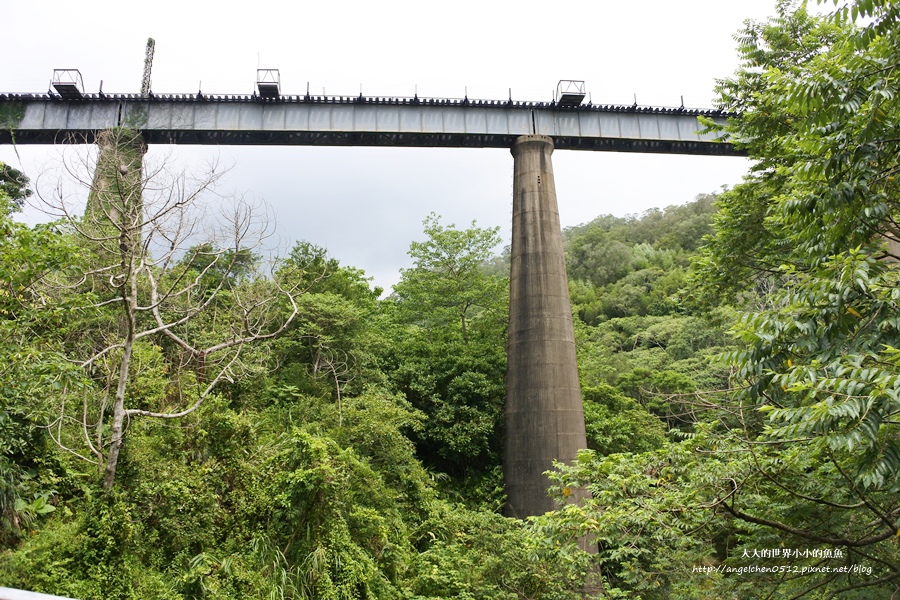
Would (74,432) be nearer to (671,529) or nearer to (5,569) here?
(5,569)

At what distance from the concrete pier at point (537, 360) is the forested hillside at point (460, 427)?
1.59 metres

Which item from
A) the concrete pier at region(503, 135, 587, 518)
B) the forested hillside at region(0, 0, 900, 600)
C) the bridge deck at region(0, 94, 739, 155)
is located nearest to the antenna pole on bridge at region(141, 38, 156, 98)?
the bridge deck at region(0, 94, 739, 155)

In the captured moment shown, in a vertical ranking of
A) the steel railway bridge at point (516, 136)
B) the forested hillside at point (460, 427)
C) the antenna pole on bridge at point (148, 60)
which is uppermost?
the antenna pole on bridge at point (148, 60)

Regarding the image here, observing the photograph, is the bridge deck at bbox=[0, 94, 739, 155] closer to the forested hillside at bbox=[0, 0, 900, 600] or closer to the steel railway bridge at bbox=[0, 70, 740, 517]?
the steel railway bridge at bbox=[0, 70, 740, 517]

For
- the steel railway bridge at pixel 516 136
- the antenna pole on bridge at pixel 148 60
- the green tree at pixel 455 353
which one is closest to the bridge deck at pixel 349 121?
the steel railway bridge at pixel 516 136

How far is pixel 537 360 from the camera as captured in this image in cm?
2050

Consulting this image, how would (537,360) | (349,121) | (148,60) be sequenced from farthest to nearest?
(148,60), (349,121), (537,360)

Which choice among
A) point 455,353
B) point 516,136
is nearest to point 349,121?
point 516,136

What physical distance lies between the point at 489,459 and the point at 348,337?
670cm

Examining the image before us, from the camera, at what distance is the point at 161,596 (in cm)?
967

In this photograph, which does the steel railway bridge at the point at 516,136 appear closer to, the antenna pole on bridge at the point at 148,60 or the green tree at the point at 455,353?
the green tree at the point at 455,353

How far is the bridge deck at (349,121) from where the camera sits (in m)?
22.2

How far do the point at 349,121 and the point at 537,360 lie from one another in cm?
1095

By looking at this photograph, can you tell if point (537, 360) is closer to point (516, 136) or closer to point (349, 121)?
point (516, 136)
